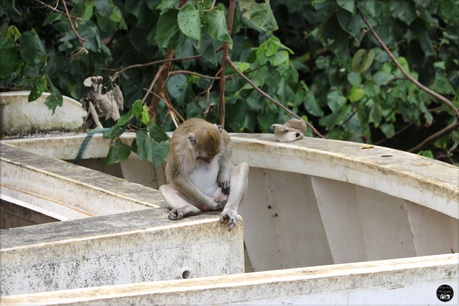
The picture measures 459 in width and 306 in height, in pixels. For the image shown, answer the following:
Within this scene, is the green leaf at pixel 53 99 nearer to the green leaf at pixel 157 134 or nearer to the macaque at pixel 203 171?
the green leaf at pixel 157 134

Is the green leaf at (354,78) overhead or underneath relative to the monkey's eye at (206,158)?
overhead

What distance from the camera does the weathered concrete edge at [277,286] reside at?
281cm

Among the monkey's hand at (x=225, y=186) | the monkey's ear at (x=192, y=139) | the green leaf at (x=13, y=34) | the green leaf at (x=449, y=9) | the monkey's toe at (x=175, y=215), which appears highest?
the green leaf at (x=449, y=9)

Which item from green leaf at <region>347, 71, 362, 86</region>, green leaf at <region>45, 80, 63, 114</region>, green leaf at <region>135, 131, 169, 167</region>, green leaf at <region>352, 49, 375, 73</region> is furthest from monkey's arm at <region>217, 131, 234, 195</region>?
green leaf at <region>347, 71, 362, 86</region>

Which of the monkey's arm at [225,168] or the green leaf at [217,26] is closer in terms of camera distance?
the monkey's arm at [225,168]

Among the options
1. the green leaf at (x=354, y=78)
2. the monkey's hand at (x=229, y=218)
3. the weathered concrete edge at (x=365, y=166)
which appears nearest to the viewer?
the monkey's hand at (x=229, y=218)

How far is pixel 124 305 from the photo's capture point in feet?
9.18

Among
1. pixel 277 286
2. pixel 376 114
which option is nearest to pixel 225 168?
pixel 277 286

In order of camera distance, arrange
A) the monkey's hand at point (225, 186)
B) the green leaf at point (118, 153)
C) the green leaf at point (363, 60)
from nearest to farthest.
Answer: the monkey's hand at point (225, 186)
the green leaf at point (118, 153)
the green leaf at point (363, 60)

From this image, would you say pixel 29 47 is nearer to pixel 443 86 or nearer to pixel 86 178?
pixel 86 178

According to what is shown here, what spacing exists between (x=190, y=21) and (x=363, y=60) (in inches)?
109

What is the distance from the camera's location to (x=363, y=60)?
24.4ft

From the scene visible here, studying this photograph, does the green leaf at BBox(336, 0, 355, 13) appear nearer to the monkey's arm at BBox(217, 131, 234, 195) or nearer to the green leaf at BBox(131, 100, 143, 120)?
the green leaf at BBox(131, 100, 143, 120)

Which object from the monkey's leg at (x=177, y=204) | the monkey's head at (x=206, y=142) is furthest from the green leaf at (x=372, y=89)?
the monkey's leg at (x=177, y=204)
